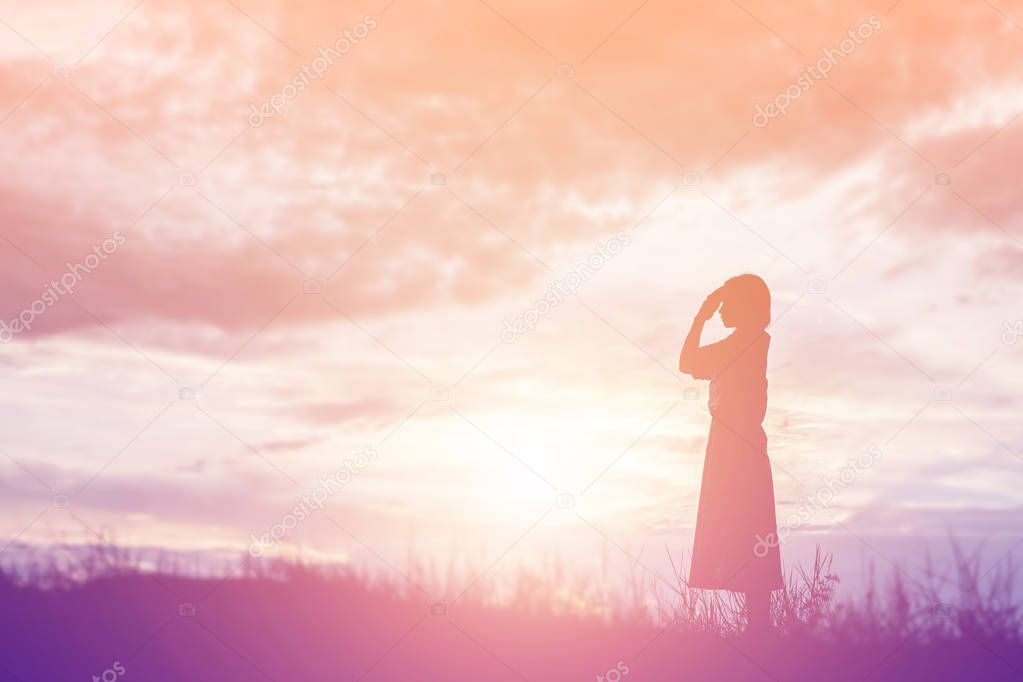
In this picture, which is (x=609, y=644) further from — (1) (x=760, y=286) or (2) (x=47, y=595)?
(2) (x=47, y=595)

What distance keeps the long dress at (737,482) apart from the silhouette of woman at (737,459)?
1 cm

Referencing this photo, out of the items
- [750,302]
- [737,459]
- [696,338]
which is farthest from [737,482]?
[750,302]

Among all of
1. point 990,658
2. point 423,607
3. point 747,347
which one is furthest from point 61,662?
point 990,658

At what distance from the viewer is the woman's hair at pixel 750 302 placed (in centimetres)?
1262

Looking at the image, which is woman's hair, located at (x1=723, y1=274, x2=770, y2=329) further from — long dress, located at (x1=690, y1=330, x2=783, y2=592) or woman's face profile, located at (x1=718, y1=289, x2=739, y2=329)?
long dress, located at (x1=690, y1=330, x2=783, y2=592)

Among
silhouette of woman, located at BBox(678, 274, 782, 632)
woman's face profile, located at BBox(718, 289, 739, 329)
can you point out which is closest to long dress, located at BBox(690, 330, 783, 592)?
silhouette of woman, located at BBox(678, 274, 782, 632)

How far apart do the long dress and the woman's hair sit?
137 mm

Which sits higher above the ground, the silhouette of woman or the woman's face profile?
the woman's face profile

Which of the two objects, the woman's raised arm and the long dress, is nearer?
the long dress

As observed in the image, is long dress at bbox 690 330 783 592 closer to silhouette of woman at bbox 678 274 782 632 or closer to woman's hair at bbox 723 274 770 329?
silhouette of woman at bbox 678 274 782 632

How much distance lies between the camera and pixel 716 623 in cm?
1212

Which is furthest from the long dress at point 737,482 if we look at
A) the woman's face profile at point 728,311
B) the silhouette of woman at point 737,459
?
the woman's face profile at point 728,311

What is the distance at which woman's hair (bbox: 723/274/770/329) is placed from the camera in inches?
497

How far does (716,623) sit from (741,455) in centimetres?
186
